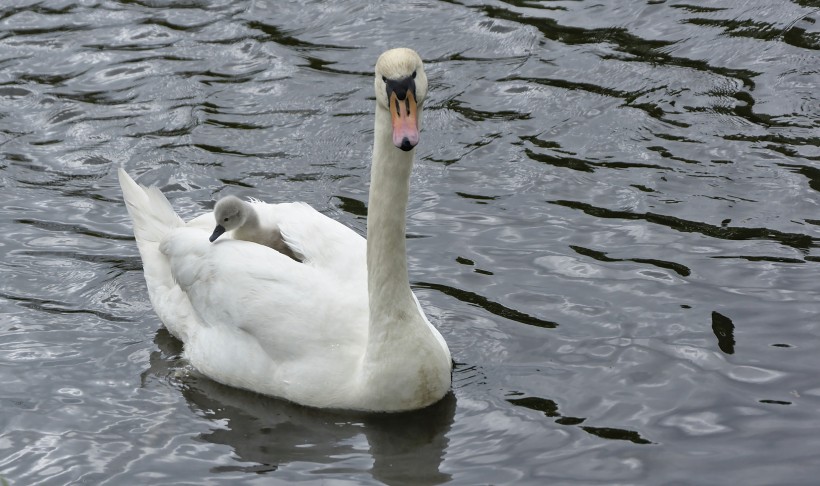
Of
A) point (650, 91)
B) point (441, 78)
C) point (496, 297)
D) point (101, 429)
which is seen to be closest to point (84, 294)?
point (101, 429)

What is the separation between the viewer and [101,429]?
759cm

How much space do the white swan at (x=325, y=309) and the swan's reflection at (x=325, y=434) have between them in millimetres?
77

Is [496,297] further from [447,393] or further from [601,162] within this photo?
[601,162]

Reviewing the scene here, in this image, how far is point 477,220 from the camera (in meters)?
9.95

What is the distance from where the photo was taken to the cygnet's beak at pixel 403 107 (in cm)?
657

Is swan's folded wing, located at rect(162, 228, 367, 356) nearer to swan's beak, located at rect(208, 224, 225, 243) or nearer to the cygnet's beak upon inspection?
swan's beak, located at rect(208, 224, 225, 243)

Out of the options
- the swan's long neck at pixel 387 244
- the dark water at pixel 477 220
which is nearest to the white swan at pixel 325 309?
the swan's long neck at pixel 387 244

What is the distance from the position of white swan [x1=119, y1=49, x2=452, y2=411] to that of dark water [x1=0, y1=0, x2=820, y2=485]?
16cm

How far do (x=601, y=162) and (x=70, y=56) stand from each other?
5679 mm

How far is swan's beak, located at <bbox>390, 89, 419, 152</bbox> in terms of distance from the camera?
651 cm

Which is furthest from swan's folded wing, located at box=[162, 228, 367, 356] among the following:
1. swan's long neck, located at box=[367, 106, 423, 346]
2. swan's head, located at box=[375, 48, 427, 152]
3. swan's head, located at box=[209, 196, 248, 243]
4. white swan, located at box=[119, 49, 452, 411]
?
swan's head, located at box=[375, 48, 427, 152]

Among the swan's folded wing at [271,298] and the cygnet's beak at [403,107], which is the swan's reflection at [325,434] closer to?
the swan's folded wing at [271,298]

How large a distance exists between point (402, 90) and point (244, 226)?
2.25 metres

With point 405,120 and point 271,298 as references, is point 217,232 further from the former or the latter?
point 405,120
